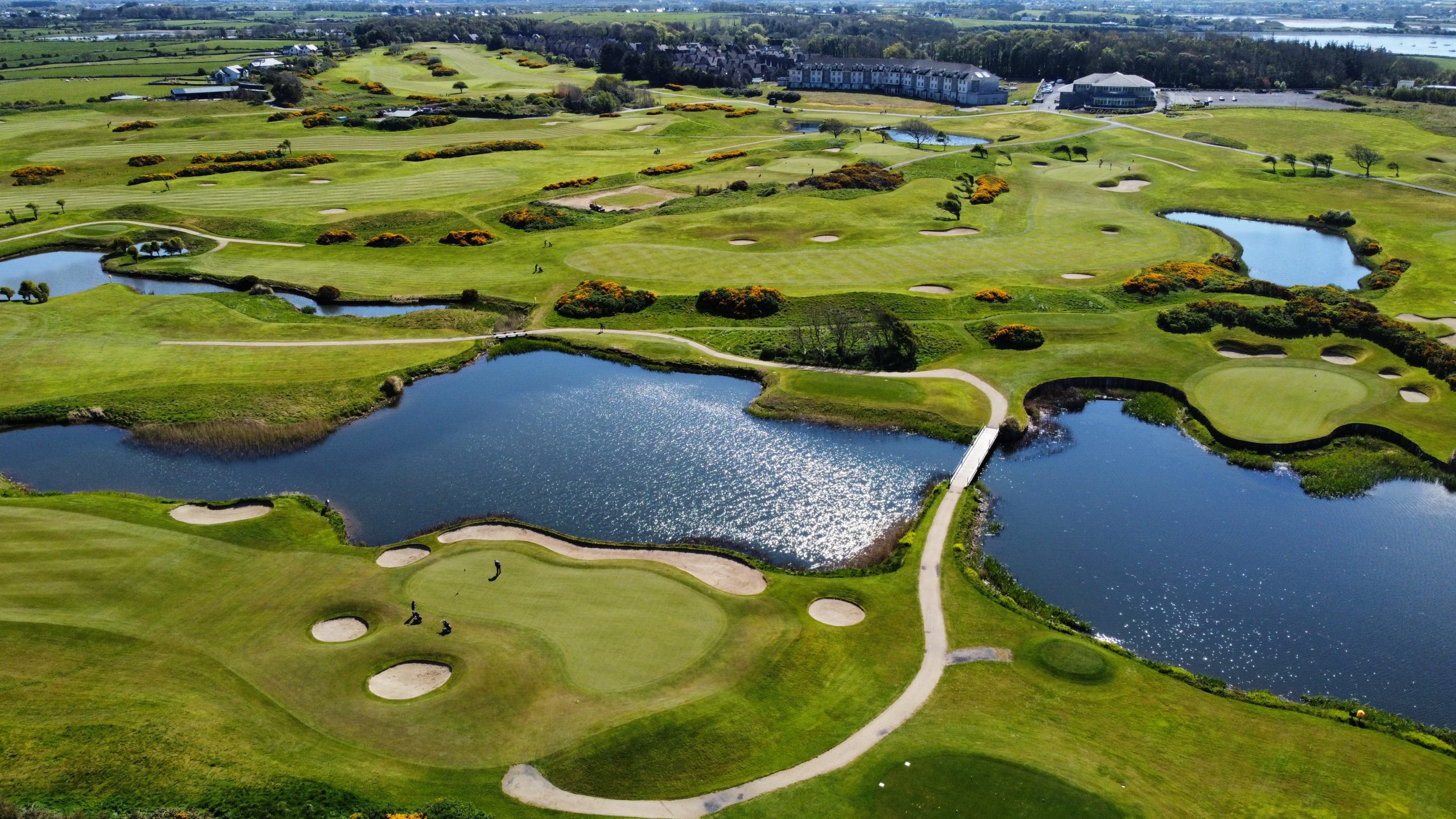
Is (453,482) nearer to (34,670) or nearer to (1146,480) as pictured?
(34,670)

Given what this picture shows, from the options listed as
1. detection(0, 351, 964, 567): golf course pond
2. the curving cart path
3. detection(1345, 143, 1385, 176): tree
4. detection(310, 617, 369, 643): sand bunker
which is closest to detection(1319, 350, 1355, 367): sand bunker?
detection(0, 351, 964, 567): golf course pond

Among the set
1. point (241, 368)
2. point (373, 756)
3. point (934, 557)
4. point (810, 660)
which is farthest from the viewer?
point (241, 368)

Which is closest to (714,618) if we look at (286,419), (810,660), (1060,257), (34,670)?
(810,660)

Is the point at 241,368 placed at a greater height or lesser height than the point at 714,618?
greater

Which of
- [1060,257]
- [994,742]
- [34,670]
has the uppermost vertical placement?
[1060,257]

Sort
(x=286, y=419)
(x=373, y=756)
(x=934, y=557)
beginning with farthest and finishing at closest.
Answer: (x=286, y=419), (x=934, y=557), (x=373, y=756)

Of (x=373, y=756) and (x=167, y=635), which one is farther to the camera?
(x=167, y=635)

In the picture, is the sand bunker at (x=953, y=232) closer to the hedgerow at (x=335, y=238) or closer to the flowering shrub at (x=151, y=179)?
the hedgerow at (x=335, y=238)

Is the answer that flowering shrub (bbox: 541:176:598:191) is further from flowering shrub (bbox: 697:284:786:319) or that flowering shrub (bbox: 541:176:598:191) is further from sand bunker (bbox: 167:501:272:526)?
sand bunker (bbox: 167:501:272:526)
